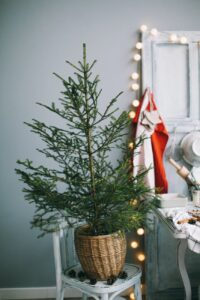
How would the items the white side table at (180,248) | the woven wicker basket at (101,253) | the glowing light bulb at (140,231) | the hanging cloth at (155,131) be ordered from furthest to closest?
1. the glowing light bulb at (140,231)
2. the hanging cloth at (155,131)
3. the white side table at (180,248)
4. the woven wicker basket at (101,253)

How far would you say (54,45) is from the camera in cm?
277

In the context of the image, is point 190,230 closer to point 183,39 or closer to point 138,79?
point 138,79

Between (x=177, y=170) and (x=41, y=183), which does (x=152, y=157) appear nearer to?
(x=177, y=170)

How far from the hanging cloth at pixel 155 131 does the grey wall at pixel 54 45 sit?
170mm

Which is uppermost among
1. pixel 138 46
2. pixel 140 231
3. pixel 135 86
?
pixel 138 46

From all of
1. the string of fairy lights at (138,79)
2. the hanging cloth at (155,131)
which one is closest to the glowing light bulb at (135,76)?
the string of fairy lights at (138,79)


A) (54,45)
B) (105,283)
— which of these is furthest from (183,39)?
(105,283)

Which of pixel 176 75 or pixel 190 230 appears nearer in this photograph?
pixel 190 230

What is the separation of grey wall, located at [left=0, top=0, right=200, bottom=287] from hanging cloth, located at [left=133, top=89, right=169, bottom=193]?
0.17 meters

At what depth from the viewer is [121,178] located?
73.2 inches

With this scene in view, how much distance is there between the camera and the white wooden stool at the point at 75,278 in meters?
1.86

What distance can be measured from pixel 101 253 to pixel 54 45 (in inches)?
66.7

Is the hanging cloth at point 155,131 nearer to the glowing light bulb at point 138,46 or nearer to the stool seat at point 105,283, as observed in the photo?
the glowing light bulb at point 138,46

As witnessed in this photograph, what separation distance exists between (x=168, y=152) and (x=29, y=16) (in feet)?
4.99
